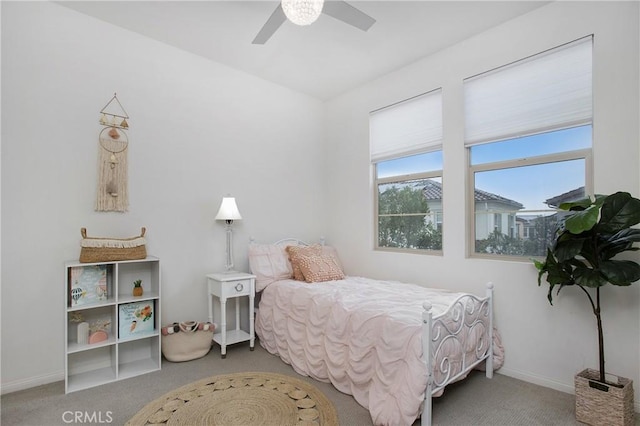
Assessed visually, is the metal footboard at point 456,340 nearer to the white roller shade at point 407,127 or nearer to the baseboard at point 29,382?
the white roller shade at point 407,127

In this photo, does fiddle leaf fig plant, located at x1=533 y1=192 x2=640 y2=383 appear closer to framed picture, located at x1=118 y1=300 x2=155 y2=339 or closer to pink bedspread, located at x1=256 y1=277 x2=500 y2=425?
pink bedspread, located at x1=256 y1=277 x2=500 y2=425

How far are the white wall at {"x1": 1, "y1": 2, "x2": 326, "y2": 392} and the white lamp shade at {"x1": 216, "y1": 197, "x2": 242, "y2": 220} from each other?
238mm

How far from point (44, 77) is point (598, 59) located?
412cm

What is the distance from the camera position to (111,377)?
2.60 metres

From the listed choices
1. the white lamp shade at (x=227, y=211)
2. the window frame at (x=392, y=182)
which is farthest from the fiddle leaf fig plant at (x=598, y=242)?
the white lamp shade at (x=227, y=211)

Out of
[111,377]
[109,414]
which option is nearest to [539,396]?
[109,414]

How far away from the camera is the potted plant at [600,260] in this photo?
1943 mm

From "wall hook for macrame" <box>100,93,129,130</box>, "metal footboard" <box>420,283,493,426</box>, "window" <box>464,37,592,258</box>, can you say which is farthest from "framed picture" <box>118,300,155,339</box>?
"window" <box>464,37,592,258</box>

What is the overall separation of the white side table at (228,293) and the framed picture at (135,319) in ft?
1.85

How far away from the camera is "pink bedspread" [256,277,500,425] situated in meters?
2.01

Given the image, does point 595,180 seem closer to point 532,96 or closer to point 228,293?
point 532,96

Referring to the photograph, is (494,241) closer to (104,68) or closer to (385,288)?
(385,288)

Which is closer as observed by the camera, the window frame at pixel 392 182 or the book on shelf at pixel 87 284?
the book on shelf at pixel 87 284

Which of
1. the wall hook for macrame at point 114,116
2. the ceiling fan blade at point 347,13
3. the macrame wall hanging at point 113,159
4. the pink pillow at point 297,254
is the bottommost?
the pink pillow at point 297,254
